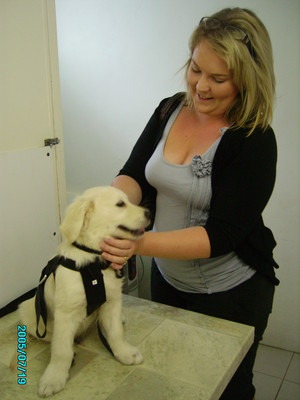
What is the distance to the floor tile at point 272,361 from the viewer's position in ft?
7.34

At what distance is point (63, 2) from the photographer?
2.51 metres

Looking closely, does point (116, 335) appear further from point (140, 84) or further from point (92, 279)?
point (140, 84)

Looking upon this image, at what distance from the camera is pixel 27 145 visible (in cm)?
133

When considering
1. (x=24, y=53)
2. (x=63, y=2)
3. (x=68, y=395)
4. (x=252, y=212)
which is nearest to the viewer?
(x=68, y=395)

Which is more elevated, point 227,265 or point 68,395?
point 227,265

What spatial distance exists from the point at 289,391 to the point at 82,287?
1705 millimetres

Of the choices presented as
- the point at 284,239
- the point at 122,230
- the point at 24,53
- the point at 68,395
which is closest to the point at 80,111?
the point at 24,53

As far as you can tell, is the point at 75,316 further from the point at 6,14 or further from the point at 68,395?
the point at 6,14

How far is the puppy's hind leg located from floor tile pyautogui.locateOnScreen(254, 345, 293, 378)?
5.07 feet

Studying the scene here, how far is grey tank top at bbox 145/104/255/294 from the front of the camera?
1066mm

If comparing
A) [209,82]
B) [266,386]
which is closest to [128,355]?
[209,82]

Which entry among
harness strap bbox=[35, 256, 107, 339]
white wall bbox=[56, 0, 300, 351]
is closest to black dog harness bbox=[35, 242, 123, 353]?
harness strap bbox=[35, 256, 107, 339]

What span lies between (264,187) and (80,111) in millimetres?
1932
